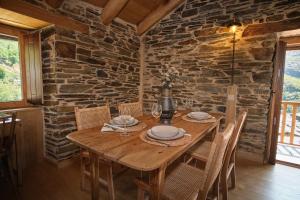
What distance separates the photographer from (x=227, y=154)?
1479 mm

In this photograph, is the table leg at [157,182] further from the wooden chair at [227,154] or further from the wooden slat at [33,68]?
the wooden slat at [33,68]

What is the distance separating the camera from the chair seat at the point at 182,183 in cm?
118

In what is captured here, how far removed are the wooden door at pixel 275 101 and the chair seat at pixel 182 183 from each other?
6.44ft

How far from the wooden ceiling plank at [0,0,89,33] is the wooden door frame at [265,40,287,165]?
9.91ft

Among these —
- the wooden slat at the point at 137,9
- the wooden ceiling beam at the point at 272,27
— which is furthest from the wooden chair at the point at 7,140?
the wooden ceiling beam at the point at 272,27

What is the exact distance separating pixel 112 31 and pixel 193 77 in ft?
5.88

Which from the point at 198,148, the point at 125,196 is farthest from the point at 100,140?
the point at 198,148

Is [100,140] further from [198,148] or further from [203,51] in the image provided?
[203,51]

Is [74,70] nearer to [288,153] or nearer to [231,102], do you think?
[231,102]

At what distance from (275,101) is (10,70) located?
408 cm

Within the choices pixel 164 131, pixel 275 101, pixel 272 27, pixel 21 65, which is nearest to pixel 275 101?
pixel 275 101

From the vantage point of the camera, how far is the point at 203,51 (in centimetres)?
318

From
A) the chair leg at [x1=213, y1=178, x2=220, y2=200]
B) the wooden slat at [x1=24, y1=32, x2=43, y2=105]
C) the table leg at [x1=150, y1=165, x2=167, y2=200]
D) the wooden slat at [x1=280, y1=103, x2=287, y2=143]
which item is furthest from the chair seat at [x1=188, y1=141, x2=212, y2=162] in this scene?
the wooden slat at [x1=280, y1=103, x2=287, y2=143]

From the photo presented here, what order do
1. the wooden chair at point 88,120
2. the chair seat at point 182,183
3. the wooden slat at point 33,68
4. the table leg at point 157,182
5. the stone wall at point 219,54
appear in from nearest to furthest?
the table leg at point 157,182 → the chair seat at point 182,183 → the wooden chair at point 88,120 → the wooden slat at point 33,68 → the stone wall at point 219,54
